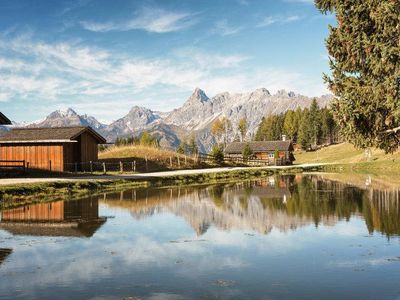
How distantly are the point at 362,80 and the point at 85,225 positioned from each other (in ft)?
47.2

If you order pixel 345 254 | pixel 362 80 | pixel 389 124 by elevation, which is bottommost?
pixel 345 254

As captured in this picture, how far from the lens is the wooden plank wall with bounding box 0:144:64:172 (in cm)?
4484

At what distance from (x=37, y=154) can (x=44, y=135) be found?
2.21 meters

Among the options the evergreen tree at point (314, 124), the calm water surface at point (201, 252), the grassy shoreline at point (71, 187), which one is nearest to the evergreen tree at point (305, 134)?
the evergreen tree at point (314, 124)

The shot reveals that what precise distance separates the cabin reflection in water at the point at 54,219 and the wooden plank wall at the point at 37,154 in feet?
73.4

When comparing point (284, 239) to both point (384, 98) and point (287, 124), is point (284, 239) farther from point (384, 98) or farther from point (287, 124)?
point (287, 124)

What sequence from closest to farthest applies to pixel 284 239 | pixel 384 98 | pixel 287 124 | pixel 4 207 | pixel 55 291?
1. pixel 55 291
2. pixel 284 239
3. pixel 384 98
4. pixel 4 207
5. pixel 287 124

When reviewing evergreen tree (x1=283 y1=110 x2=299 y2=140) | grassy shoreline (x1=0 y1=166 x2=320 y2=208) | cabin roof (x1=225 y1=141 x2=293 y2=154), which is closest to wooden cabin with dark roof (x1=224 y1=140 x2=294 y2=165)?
cabin roof (x1=225 y1=141 x2=293 y2=154)

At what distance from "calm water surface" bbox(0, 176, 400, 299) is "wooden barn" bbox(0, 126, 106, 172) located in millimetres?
23015

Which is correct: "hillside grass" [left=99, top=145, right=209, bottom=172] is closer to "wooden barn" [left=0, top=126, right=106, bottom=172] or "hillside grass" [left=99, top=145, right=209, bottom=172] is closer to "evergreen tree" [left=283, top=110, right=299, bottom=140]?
"wooden barn" [left=0, top=126, right=106, bottom=172]

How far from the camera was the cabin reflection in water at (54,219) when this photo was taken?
52.0ft

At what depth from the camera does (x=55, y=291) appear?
8992 mm

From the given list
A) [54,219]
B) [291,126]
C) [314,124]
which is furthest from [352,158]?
[54,219]

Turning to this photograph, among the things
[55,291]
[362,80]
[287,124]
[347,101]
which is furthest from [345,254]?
[287,124]
